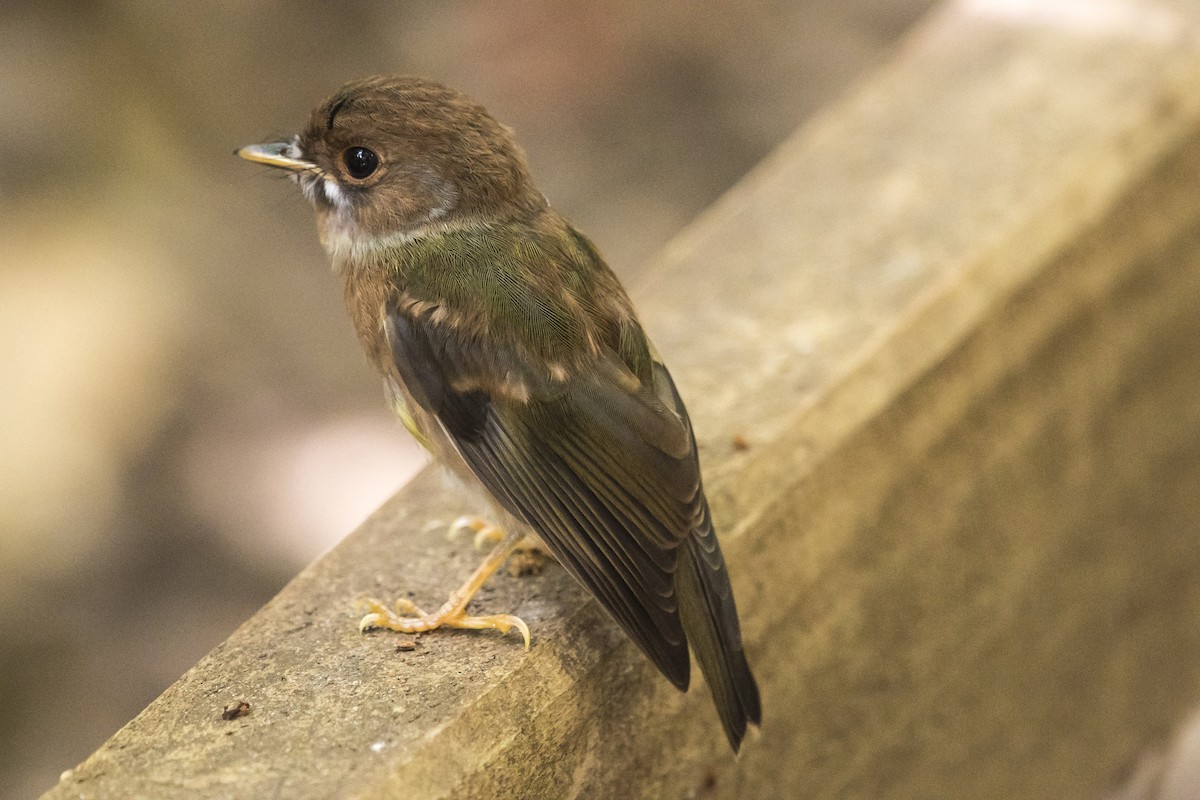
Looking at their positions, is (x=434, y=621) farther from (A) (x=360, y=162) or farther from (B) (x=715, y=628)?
(A) (x=360, y=162)

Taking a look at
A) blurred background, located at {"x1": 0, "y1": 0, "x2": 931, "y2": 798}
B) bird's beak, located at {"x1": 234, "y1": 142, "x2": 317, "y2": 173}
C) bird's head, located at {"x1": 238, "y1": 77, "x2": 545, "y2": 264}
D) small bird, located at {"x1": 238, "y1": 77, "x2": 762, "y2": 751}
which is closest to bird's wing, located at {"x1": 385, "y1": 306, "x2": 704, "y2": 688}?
small bird, located at {"x1": 238, "y1": 77, "x2": 762, "y2": 751}

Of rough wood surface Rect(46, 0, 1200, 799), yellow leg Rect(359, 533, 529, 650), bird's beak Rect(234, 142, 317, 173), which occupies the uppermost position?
bird's beak Rect(234, 142, 317, 173)

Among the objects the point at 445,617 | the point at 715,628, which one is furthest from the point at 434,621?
the point at 715,628

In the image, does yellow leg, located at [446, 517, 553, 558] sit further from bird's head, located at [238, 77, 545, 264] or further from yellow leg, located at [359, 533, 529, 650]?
bird's head, located at [238, 77, 545, 264]

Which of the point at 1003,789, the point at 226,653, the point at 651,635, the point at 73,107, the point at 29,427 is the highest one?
the point at 73,107

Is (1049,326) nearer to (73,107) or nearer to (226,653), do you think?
(226,653)

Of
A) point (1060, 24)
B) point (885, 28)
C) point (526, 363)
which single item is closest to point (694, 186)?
point (885, 28)
